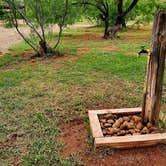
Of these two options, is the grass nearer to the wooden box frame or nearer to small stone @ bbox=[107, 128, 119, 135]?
the wooden box frame

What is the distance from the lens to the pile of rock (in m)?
3.38

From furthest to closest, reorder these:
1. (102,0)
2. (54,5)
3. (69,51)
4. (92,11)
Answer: (92,11) < (102,0) < (69,51) < (54,5)

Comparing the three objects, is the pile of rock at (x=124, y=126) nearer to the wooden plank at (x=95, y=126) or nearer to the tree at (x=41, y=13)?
the wooden plank at (x=95, y=126)

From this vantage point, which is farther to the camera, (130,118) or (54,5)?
(54,5)

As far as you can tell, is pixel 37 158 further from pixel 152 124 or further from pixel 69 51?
pixel 69 51

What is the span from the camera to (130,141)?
3.10m

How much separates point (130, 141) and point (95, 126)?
1.60 ft

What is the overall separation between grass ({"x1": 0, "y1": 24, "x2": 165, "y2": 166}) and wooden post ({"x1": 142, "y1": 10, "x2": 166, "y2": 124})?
0.93 m

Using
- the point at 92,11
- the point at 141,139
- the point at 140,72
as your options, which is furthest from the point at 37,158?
the point at 92,11

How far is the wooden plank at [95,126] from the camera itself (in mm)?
3277

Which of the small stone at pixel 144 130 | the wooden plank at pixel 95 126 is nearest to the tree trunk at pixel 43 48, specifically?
the wooden plank at pixel 95 126

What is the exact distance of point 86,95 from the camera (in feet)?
16.0

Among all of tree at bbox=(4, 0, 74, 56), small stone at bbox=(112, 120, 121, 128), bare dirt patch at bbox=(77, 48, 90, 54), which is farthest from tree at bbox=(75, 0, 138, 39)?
small stone at bbox=(112, 120, 121, 128)

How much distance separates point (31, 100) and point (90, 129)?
58.4 inches
